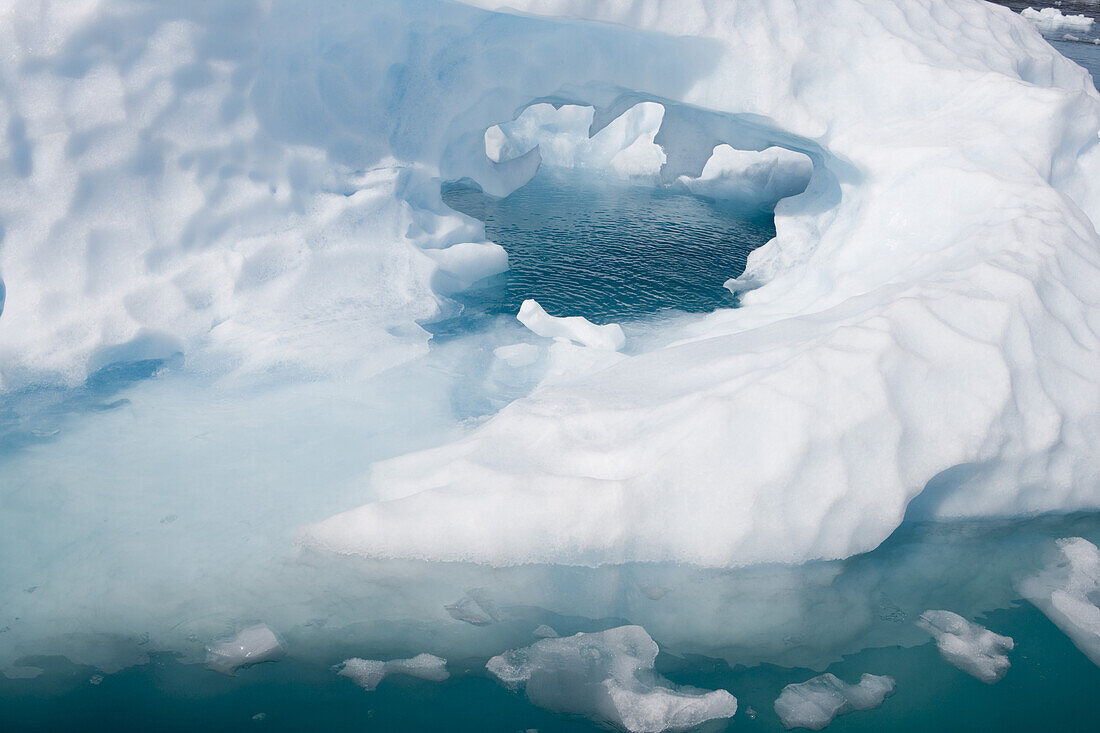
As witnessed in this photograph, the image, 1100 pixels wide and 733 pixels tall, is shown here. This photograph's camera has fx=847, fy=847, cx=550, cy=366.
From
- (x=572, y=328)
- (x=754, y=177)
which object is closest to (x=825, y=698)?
(x=572, y=328)

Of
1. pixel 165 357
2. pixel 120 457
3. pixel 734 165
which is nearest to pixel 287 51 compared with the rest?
pixel 165 357

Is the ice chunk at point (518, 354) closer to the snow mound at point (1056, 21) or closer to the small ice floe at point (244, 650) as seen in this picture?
the small ice floe at point (244, 650)

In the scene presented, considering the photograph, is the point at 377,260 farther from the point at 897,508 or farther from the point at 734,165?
the point at 734,165

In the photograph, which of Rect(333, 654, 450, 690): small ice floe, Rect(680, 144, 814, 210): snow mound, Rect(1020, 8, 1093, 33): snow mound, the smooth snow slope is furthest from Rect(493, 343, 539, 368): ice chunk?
Rect(1020, 8, 1093, 33): snow mound

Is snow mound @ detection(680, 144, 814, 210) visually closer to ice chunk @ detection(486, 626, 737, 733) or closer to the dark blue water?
the dark blue water

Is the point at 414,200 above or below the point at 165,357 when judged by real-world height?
above
